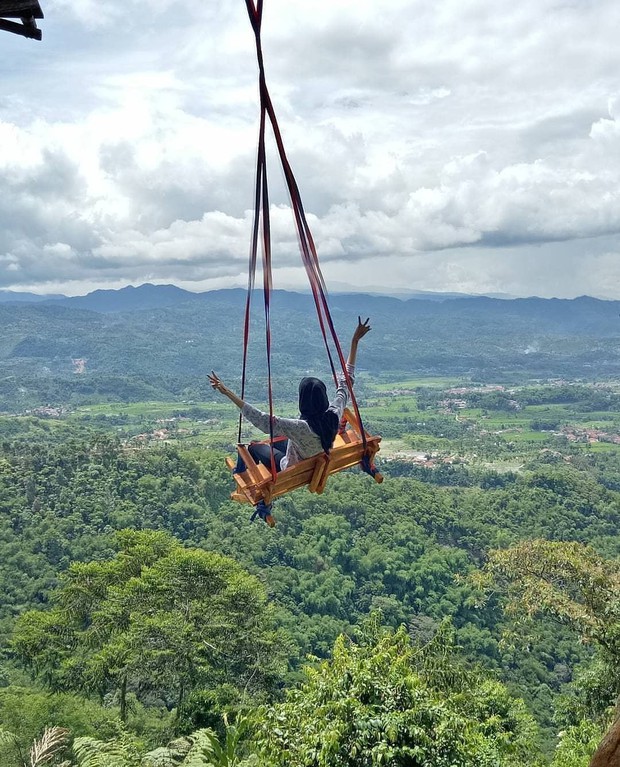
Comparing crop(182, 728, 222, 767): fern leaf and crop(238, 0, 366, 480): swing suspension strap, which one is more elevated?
crop(238, 0, 366, 480): swing suspension strap

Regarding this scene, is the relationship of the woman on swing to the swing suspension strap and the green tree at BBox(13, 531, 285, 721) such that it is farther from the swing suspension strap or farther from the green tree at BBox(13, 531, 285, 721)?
the green tree at BBox(13, 531, 285, 721)

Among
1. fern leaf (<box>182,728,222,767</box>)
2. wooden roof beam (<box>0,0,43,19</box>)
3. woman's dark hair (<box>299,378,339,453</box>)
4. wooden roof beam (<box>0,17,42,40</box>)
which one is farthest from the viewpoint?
fern leaf (<box>182,728,222,767</box>)

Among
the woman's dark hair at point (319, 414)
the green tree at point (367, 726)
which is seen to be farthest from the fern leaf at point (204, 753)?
the woman's dark hair at point (319, 414)

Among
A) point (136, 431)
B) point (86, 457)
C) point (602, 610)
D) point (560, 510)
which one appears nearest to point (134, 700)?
point (602, 610)

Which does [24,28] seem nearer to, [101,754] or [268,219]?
[268,219]

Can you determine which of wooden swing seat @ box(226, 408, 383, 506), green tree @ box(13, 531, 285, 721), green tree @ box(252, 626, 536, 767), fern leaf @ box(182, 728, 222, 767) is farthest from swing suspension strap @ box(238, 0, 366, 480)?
green tree @ box(13, 531, 285, 721)

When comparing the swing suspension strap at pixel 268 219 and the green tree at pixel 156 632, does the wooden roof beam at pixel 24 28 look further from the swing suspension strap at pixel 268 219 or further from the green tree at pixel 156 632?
the green tree at pixel 156 632

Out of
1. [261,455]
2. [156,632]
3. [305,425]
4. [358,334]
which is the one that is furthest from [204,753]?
[156,632]

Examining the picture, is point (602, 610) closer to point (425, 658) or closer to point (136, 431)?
point (425, 658)
